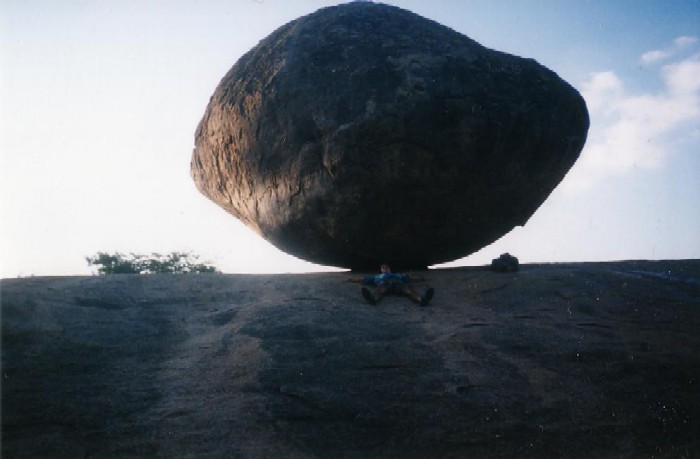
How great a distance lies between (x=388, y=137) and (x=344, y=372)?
2490mm

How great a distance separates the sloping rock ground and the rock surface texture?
85 cm

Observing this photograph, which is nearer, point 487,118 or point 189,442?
point 189,442

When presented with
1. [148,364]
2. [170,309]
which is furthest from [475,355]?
[170,309]

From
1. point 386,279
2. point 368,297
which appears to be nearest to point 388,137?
point 386,279

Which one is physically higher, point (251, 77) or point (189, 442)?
point (251, 77)

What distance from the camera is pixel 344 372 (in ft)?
9.53

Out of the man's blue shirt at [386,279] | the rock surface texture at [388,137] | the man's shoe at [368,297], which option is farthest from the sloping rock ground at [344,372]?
the rock surface texture at [388,137]

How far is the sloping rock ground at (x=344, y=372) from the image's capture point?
231 centimetres

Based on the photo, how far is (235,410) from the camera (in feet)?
8.16

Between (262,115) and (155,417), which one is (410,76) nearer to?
(262,115)

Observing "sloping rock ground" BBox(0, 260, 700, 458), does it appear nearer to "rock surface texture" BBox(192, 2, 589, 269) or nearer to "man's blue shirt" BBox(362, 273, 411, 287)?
"man's blue shirt" BBox(362, 273, 411, 287)

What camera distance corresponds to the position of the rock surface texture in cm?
469

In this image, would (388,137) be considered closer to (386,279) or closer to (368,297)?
(386,279)

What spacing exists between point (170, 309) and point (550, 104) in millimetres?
4351
